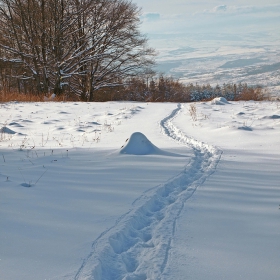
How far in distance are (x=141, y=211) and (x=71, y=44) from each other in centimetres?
1838

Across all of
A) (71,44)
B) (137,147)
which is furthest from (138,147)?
(71,44)

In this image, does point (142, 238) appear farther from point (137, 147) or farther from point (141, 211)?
point (137, 147)

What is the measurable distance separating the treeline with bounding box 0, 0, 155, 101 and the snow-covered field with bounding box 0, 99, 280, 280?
13.1 meters

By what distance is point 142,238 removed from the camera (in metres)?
2.26

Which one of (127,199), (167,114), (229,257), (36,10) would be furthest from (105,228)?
(36,10)

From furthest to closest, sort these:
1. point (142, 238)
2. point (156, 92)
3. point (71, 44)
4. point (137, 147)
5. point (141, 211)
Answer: point (156, 92), point (71, 44), point (137, 147), point (141, 211), point (142, 238)

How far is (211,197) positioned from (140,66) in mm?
17295

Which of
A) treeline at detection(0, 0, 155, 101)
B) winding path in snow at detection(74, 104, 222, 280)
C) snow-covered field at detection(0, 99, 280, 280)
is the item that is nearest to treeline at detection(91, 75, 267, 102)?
treeline at detection(0, 0, 155, 101)

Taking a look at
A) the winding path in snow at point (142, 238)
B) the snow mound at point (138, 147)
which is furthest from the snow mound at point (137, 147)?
the winding path in snow at point (142, 238)

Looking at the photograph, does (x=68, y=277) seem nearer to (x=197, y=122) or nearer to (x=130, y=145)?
(x=130, y=145)

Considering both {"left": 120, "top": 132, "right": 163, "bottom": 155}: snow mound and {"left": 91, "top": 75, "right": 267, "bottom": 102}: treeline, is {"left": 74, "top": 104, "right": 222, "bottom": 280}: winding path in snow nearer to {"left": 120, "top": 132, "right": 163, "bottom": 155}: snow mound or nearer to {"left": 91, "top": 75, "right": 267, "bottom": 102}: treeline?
{"left": 120, "top": 132, "right": 163, "bottom": 155}: snow mound

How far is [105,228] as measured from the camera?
230 centimetres

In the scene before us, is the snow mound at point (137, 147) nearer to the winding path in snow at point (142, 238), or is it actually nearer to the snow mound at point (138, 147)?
the snow mound at point (138, 147)

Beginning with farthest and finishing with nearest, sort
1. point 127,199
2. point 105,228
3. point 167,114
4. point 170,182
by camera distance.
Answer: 1. point 167,114
2. point 170,182
3. point 127,199
4. point 105,228
